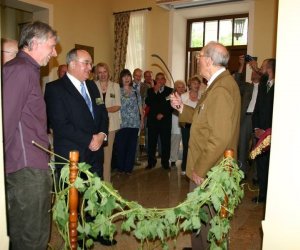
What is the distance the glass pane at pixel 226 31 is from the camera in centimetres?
780

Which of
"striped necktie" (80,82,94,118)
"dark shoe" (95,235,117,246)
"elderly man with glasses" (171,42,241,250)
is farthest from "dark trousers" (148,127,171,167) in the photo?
"elderly man with glasses" (171,42,241,250)

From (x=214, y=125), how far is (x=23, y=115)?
1.12 meters

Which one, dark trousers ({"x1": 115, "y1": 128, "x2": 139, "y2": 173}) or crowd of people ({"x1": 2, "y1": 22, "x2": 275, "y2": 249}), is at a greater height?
crowd of people ({"x1": 2, "y1": 22, "x2": 275, "y2": 249})

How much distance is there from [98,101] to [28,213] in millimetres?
1189

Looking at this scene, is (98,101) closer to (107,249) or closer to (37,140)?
(37,140)

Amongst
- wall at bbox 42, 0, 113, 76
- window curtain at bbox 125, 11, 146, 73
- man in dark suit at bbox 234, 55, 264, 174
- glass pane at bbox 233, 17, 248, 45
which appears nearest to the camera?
man in dark suit at bbox 234, 55, 264, 174

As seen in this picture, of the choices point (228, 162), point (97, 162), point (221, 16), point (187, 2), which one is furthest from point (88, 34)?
point (228, 162)

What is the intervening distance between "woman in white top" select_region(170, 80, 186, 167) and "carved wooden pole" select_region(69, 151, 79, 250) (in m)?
4.00

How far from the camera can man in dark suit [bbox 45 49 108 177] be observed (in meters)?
2.49

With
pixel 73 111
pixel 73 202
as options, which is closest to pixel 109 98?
pixel 73 111

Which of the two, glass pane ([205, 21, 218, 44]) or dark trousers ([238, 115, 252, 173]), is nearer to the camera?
dark trousers ([238, 115, 252, 173])

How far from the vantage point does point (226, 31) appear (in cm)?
788

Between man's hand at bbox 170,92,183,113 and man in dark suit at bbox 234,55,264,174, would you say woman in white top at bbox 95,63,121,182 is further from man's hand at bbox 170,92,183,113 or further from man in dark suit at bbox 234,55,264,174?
man in dark suit at bbox 234,55,264,174

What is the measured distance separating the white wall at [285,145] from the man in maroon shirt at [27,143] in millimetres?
1230
